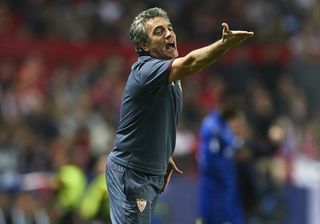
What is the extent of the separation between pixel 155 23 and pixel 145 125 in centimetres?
71

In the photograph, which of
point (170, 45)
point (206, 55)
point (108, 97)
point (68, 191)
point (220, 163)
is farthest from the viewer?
point (108, 97)

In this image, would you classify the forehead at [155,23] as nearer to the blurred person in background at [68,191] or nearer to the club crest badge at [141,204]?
the club crest badge at [141,204]

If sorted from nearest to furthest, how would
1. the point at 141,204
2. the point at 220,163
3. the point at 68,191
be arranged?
the point at 141,204 → the point at 220,163 → the point at 68,191

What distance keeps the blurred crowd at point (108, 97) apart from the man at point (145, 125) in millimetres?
4233

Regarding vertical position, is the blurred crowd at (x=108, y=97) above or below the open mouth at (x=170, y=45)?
below

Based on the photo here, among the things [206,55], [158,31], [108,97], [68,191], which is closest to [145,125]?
[158,31]

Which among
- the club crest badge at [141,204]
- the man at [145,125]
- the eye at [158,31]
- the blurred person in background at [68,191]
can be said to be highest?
the eye at [158,31]

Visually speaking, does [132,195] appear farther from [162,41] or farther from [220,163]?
[220,163]

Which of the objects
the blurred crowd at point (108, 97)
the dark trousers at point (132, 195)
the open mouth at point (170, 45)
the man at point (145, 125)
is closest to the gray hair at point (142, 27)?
the man at point (145, 125)

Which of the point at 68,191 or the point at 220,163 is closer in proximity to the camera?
the point at 220,163

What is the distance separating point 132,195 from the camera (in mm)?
7473

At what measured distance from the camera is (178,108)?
7508 millimetres

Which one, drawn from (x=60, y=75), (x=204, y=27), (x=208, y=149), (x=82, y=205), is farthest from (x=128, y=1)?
(x=208, y=149)

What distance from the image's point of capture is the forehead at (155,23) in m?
7.27
